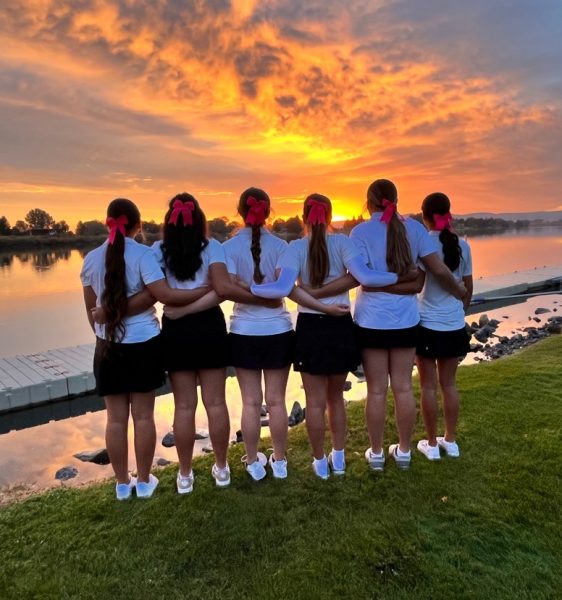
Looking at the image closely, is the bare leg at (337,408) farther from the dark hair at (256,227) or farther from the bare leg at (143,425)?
the bare leg at (143,425)

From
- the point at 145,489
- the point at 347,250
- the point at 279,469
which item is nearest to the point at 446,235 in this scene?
the point at 347,250

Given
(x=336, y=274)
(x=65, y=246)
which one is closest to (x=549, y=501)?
(x=336, y=274)

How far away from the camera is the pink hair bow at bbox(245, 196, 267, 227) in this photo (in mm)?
2572

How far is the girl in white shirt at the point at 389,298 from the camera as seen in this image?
8.63ft

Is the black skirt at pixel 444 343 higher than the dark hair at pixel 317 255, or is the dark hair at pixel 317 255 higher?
the dark hair at pixel 317 255

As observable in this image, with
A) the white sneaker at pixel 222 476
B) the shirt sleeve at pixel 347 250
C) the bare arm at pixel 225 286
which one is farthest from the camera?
the white sneaker at pixel 222 476

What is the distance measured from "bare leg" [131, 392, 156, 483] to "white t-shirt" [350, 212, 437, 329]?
1.29 meters

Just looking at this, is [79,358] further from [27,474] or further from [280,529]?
[280,529]

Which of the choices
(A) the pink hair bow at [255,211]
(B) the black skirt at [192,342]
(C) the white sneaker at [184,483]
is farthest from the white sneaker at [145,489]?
(A) the pink hair bow at [255,211]

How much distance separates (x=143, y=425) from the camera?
259 centimetres

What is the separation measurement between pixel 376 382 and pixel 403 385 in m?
0.17

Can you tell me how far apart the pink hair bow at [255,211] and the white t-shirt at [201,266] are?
9.3 inches

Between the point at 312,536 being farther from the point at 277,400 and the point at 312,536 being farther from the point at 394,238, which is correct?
the point at 394,238

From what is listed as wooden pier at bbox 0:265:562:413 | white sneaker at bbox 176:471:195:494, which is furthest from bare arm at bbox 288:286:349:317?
wooden pier at bbox 0:265:562:413
